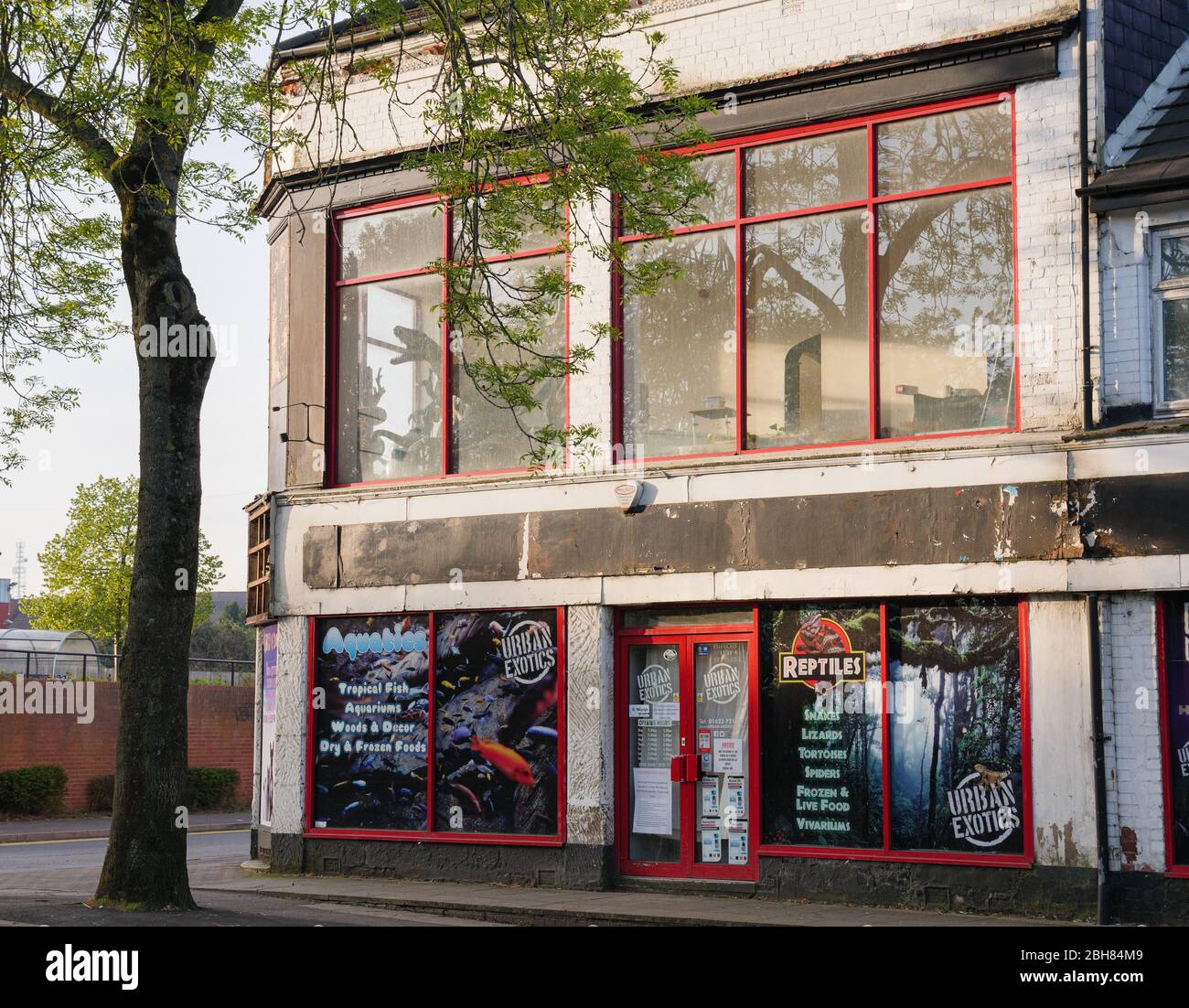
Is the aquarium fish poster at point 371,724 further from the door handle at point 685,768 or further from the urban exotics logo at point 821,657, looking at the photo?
the urban exotics logo at point 821,657

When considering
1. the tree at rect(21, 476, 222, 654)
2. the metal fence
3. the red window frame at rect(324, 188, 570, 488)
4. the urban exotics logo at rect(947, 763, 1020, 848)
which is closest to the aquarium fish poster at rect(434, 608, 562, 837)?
the red window frame at rect(324, 188, 570, 488)

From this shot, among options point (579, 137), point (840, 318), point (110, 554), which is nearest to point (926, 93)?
point (840, 318)

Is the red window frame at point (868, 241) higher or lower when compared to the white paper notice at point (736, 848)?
higher

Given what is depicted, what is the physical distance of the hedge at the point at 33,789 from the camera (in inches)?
1160

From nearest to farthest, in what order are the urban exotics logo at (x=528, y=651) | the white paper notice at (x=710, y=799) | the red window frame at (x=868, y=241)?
the red window frame at (x=868, y=241) < the white paper notice at (x=710, y=799) < the urban exotics logo at (x=528, y=651)

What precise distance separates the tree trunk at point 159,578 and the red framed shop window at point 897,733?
5.41 meters

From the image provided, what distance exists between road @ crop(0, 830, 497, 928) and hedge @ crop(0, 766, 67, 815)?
28.1ft

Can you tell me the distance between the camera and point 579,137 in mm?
13094

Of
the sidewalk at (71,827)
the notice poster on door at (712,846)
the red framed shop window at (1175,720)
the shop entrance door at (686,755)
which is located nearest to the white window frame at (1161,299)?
the red framed shop window at (1175,720)

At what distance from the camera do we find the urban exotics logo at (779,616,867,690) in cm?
1376

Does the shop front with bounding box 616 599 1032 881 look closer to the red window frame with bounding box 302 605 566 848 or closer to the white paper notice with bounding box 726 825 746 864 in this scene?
the white paper notice with bounding box 726 825 746 864

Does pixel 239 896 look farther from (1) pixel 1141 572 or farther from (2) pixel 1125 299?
(2) pixel 1125 299

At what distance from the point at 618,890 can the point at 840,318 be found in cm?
597

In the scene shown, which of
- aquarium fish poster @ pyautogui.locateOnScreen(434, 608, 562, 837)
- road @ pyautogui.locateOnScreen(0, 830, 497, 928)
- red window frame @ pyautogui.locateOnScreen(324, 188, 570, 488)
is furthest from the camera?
red window frame @ pyautogui.locateOnScreen(324, 188, 570, 488)
